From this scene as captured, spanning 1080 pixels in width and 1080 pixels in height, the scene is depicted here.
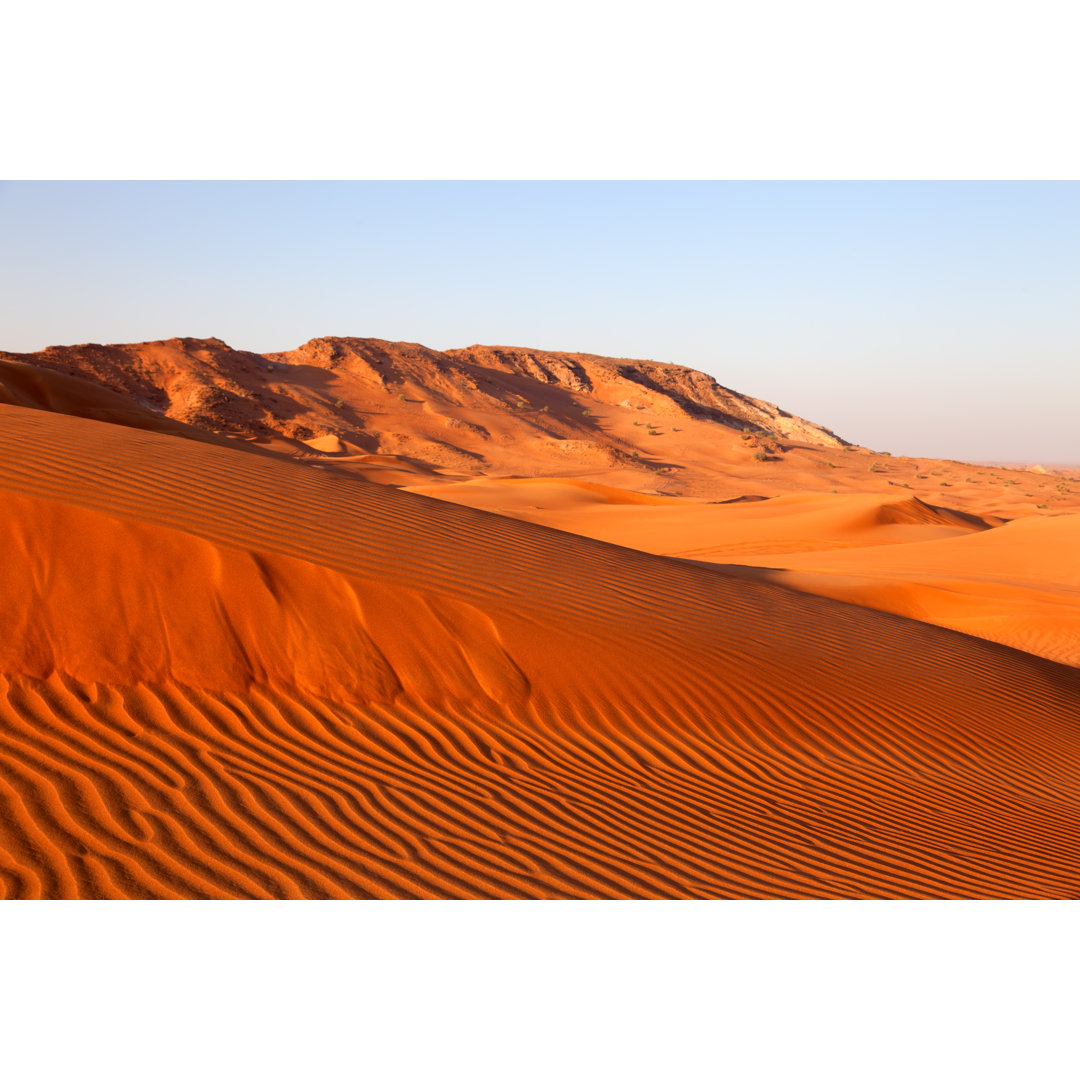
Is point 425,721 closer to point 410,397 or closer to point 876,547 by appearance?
point 876,547

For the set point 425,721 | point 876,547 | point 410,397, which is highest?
point 410,397

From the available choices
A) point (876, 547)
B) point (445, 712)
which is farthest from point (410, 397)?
point (445, 712)

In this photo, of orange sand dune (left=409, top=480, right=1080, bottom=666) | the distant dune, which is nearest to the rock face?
orange sand dune (left=409, top=480, right=1080, bottom=666)

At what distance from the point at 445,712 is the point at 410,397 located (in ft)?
152

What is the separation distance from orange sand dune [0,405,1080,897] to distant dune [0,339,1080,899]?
0.8 inches

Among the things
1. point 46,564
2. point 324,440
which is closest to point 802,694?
point 46,564

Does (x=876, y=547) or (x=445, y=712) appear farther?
(x=876, y=547)

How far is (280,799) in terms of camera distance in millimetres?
3775

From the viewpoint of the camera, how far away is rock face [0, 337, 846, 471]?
39062 mm

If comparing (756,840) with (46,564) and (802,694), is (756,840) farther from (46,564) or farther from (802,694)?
(46,564)

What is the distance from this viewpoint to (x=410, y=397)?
49938 mm

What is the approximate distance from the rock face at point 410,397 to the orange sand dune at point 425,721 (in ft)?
85.5

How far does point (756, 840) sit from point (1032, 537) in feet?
56.2

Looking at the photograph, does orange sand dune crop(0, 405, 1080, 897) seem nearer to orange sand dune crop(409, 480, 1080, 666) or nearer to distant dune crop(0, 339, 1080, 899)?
distant dune crop(0, 339, 1080, 899)
